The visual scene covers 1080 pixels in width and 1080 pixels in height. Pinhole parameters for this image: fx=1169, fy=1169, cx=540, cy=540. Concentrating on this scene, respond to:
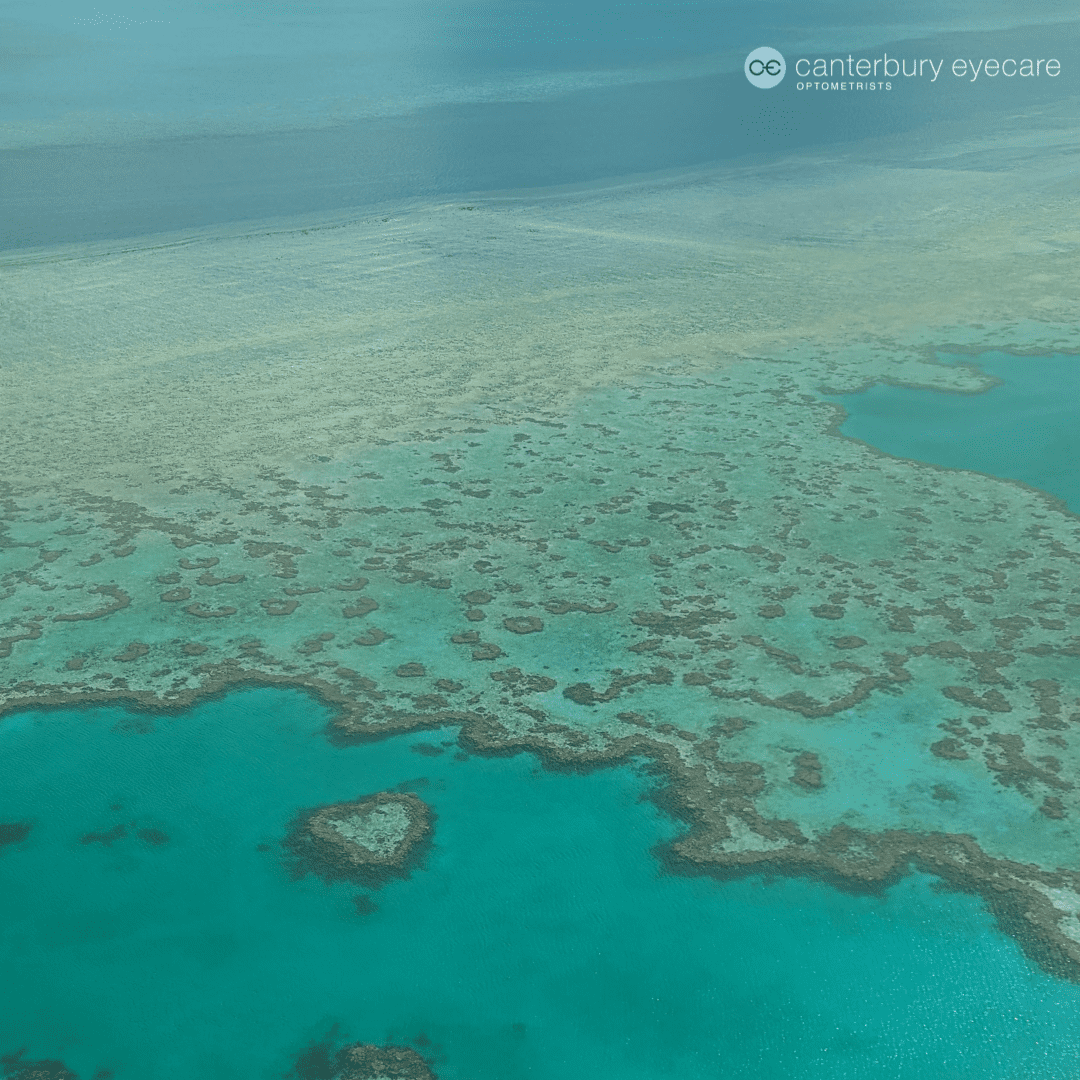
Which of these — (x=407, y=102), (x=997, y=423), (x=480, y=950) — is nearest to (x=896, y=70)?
(x=407, y=102)

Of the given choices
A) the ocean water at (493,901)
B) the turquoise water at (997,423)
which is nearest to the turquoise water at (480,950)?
the ocean water at (493,901)

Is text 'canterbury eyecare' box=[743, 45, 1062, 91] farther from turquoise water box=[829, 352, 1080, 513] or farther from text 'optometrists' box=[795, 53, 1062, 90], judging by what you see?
turquoise water box=[829, 352, 1080, 513]

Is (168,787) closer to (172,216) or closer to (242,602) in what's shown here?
(242,602)

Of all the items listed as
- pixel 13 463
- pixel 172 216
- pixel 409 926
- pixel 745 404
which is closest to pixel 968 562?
pixel 745 404

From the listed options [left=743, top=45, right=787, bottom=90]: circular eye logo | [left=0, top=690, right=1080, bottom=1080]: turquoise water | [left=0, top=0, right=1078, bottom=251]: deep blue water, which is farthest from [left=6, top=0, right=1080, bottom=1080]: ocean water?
[left=743, top=45, right=787, bottom=90]: circular eye logo

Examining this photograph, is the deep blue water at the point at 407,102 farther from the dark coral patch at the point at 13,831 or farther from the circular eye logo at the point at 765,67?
the dark coral patch at the point at 13,831

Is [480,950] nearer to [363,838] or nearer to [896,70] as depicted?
[363,838]

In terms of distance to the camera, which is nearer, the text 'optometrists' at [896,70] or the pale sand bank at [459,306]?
the pale sand bank at [459,306]
